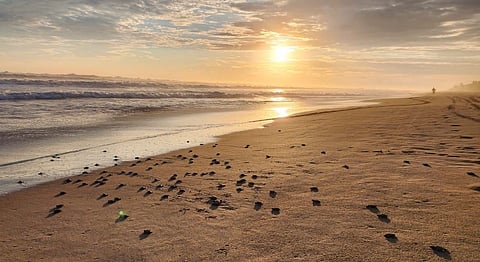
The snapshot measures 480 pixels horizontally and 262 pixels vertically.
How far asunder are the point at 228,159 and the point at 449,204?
6467mm

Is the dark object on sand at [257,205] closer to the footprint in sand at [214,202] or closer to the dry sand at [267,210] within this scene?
the dry sand at [267,210]

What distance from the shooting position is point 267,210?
20.1ft

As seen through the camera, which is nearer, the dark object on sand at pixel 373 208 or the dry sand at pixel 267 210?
the dry sand at pixel 267 210

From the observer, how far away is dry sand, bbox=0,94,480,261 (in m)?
4.64

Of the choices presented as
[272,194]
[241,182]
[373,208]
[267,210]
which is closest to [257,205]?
[267,210]

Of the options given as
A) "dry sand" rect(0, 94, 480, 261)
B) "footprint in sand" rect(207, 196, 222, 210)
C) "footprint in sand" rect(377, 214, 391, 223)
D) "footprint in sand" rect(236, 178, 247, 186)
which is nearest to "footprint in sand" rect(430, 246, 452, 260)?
"dry sand" rect(0, 94, 480, 261)

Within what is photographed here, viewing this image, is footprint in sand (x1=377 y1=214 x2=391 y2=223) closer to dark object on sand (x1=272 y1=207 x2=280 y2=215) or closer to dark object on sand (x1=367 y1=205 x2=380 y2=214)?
dark object on sand (x1=367 y1=205 x2=380 y2=214)

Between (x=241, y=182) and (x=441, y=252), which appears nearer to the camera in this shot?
(x=441, y=252)

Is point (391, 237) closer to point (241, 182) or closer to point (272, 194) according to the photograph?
point (272, 194)

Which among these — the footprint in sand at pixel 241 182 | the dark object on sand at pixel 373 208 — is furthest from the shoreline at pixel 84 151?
the dark object on sand at pixel 373 208

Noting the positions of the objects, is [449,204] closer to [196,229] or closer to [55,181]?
[196,229]

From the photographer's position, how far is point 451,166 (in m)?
8.11

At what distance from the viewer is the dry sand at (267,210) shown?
15.2 feet

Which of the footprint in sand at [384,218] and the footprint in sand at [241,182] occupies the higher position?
the footprint in sand at [384,218]
